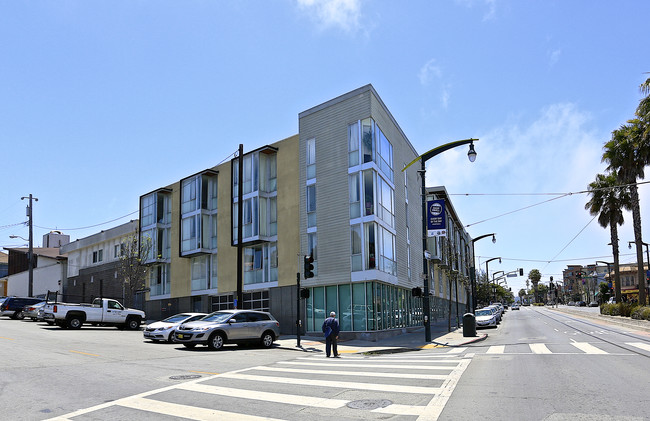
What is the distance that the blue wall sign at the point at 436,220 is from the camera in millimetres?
22938

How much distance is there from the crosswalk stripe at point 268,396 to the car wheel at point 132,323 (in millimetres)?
21890

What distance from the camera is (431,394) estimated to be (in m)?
8.54

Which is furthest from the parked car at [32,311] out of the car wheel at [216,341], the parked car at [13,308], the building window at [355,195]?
the building window at [355,195]

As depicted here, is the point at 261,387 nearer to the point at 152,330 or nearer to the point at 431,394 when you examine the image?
the point at 431,394

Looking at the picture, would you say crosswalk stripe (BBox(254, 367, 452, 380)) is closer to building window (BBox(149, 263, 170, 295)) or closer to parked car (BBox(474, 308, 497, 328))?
parked car (BBox(474, 308, 497, 328))

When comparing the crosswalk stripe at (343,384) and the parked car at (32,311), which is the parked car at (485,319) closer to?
the crosswalk stripe at (343,384)

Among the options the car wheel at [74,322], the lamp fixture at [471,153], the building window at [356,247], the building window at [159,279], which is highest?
the lamp fixture at [471,153]

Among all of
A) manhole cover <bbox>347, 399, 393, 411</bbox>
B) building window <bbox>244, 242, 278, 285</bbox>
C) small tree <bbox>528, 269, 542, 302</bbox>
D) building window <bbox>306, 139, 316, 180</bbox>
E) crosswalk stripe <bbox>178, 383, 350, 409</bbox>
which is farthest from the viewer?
small tree <bbox>528, 269, 542, 302</bbox>

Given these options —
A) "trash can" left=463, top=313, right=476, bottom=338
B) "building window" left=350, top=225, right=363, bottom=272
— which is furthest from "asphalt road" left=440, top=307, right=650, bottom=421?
"building window" left=350, top=225, right=363, bottom=272

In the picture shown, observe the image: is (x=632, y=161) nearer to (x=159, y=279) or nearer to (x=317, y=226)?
(x=317, y=226)

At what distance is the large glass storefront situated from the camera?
2681 cm

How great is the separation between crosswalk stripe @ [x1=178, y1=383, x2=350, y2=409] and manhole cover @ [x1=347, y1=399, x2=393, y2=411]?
0.17m

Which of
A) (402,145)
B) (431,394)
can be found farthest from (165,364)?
(402,145)

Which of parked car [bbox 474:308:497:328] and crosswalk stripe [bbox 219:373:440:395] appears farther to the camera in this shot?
parked car [bbox 474:308:497:328]
